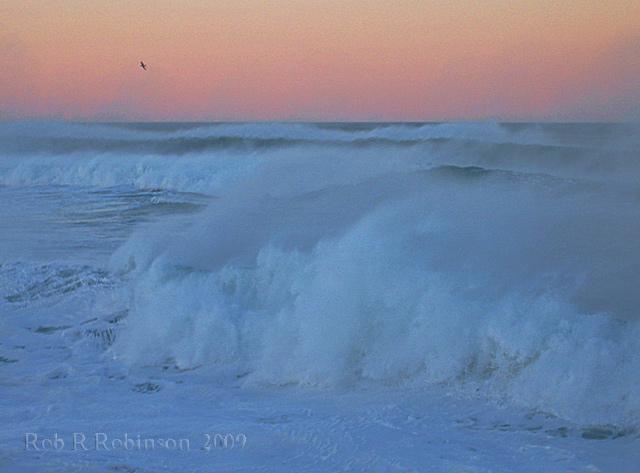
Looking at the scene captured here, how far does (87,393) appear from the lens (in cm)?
455

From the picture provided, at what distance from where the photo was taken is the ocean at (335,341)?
365 cm

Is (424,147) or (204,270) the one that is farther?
(424,147)

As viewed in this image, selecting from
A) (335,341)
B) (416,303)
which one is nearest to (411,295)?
(416,303)

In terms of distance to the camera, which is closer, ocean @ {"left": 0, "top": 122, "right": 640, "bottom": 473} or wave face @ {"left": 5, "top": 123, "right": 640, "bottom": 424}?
ocean @ {"left": 0, "top": 122, "right": 640, "bottom": 473}

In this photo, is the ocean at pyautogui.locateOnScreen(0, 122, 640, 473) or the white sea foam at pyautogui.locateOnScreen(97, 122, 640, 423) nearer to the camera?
the ocean at pyautogui.locateOnScreen(0, 122, 640, 473)

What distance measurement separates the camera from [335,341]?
516cm

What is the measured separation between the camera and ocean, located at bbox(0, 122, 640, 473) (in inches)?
144

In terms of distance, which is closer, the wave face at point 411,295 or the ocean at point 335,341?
the ocean at point 335,341

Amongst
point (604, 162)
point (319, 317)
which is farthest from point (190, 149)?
point (319, 317)

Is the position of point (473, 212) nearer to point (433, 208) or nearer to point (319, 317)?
point (433, 208)

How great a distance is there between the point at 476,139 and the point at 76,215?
1374 centimetres

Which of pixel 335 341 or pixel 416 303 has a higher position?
pixel 416 303

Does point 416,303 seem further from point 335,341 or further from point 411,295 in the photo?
point 335,341

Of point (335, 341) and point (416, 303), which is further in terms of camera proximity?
point (416, 303)
